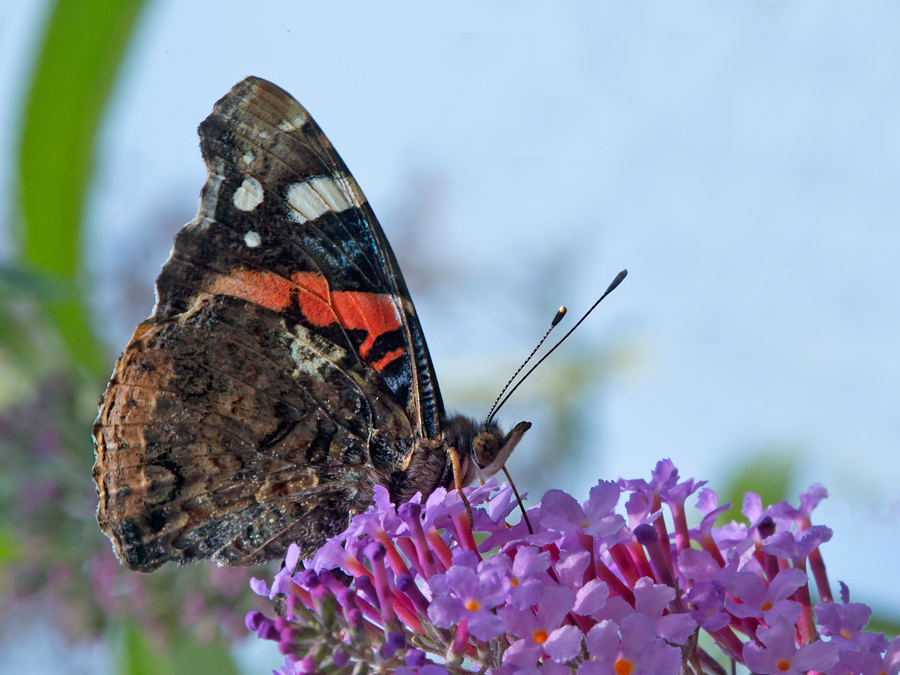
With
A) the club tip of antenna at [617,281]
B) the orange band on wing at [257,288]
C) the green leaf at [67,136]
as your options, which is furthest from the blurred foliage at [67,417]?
the club tip of antenna at [617,281]

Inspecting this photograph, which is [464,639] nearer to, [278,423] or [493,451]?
[493,451]

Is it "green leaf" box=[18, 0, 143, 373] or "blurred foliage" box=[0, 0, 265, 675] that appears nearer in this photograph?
"blurred foliage" box=[0, 0, 265, 675]

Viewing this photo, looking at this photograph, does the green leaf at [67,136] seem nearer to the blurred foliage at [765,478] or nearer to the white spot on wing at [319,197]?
the white spot on wing at [319,197]

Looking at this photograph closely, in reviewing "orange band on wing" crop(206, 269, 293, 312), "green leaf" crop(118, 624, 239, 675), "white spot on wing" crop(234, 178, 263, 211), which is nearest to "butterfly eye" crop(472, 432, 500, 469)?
"orange band on wing" crop(206, 269, 293, 312)

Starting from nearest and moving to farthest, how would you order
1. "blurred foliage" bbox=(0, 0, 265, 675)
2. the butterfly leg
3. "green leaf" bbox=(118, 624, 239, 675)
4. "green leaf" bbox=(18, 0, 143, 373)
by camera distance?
the butterfly leg
"blurred foliage" bbox=(0, 0, 265, 675)
"green leaf" bbox=(118, 624, 239, 675)
"green leaf" bbox=(18, 0, 143, 373)

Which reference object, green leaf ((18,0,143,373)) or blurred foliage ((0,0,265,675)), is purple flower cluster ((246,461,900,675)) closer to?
blurred foliage ((0,0,265,675))

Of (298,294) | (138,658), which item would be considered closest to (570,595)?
(298,294)

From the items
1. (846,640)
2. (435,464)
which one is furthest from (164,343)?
(846,640)
